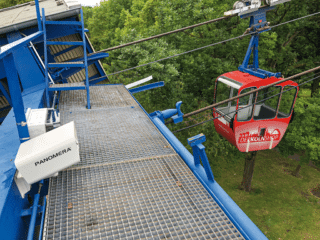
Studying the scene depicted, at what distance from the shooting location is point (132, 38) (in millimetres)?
10930

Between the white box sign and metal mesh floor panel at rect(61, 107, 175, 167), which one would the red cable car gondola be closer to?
metal mesh floor panel at rect(61, 107, 175, 167)

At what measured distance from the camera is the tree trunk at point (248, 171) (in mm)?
13086

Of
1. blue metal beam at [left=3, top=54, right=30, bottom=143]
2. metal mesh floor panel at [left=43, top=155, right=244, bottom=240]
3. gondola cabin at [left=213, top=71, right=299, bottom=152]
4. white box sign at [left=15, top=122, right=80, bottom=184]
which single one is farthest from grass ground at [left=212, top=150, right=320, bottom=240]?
blue metal beam at [left=3, top=54, right=30, bottom=143]

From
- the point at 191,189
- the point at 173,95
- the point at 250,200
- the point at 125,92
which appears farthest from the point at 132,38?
the point at 250,200

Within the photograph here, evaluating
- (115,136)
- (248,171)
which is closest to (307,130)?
(248,171)

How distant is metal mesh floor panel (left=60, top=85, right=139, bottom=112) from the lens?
5.44m

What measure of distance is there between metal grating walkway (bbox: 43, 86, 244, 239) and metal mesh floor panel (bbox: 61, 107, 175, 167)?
0.01 meters

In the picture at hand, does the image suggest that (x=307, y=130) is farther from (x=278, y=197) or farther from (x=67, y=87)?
(x=67, y=87)

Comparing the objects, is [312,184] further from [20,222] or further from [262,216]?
[20,222]

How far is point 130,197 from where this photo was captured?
8.55ft

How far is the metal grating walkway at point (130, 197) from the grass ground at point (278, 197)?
34.5 ft

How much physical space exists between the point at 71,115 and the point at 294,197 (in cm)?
1364

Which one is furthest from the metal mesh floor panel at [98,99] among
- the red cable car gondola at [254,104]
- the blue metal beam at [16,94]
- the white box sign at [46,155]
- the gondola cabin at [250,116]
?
the red cable car gondola at [254,104]

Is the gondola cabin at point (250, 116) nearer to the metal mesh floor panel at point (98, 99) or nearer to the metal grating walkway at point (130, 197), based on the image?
the metal mesh floor panel at point (98, 99)
